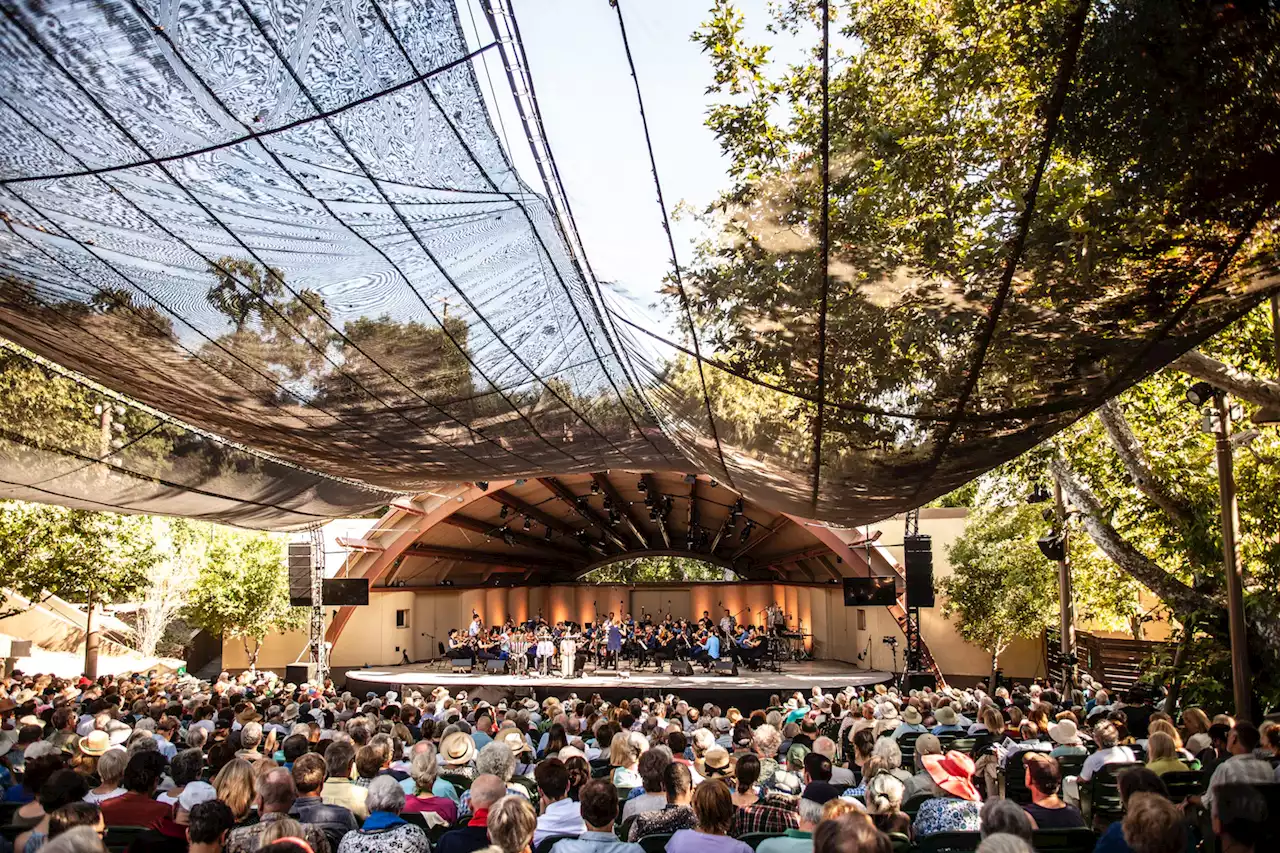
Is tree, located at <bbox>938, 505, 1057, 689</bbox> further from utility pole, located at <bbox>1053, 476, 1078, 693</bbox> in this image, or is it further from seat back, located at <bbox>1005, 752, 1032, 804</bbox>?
seat back, located at <bbox>1005, 752, 1032, 804</bbox>

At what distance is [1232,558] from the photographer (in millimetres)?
8711

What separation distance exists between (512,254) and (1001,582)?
712 inches

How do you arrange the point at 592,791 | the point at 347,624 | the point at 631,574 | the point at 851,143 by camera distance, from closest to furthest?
the point at 851,143, the point at 592,791, the point at 347,624, the point at 631,574

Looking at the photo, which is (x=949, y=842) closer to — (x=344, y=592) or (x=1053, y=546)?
(x=1053, y=546)

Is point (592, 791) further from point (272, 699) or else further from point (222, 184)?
point (272, 699)

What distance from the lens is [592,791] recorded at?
392 cm

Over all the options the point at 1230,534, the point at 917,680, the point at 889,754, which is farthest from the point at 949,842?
the point at 917,680

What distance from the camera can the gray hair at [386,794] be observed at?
4301 mm

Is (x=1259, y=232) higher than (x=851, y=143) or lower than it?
lower

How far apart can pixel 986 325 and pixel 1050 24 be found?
4.13 feet

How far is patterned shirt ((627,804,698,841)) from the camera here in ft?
14.1

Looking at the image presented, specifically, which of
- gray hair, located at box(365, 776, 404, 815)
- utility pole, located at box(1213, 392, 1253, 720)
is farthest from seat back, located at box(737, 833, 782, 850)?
utility pole, located at box(1213, 392, 1253, 720)

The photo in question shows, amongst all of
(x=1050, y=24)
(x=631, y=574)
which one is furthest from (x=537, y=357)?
(x=631, y=574)

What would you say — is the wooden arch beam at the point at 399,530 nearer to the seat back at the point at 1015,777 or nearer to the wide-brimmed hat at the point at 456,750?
the wide-brimmed hat at the point at 456,750
